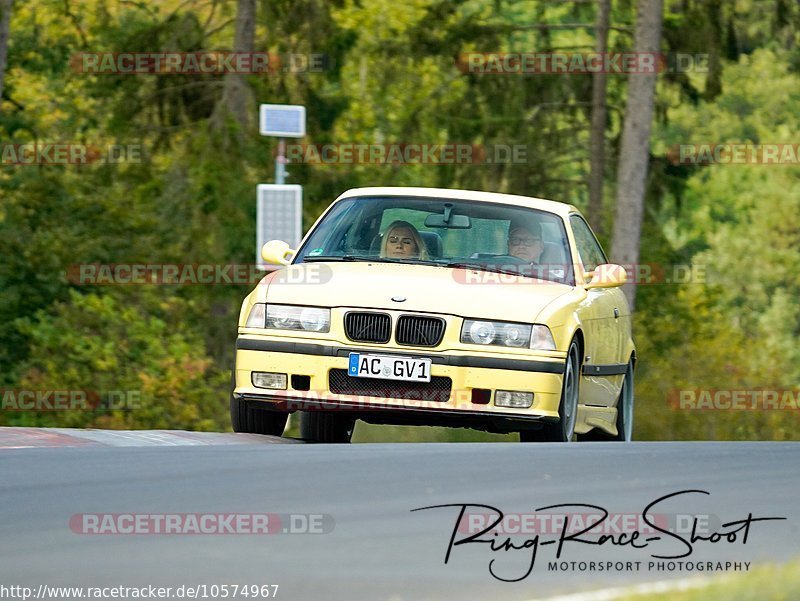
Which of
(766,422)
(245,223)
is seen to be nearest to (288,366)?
(766,422)

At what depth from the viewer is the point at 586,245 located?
13.5m

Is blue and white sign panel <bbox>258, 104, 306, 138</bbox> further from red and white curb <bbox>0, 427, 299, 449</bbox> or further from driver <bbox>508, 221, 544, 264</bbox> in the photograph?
red and white curb <bbox>0, 427, 299, 449</bbox>

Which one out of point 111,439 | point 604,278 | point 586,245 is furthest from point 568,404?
point 111,439

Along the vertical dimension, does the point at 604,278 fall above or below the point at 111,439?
above

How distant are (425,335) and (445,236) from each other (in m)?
1.79

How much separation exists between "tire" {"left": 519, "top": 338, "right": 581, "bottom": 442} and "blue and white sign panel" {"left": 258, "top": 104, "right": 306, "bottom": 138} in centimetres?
801

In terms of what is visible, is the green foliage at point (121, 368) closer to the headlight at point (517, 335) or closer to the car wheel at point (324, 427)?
the car wheel at point (324, 427)

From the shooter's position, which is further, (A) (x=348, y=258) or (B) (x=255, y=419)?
(A) (x=348, y=258)

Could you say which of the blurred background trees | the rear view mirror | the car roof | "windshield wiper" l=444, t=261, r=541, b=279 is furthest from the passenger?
the blurred background trees

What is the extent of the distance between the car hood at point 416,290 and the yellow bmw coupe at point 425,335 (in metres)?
0.01

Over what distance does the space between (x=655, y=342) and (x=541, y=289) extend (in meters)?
28.8

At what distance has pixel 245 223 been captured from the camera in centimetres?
3428

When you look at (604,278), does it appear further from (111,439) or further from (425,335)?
(111,439)

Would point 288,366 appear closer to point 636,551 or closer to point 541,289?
point 541,289
